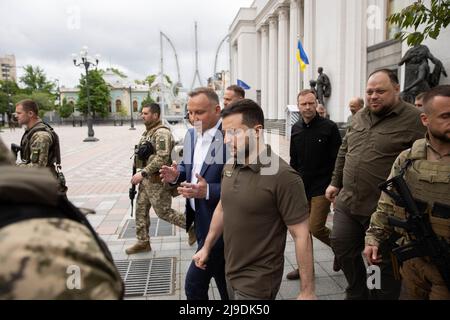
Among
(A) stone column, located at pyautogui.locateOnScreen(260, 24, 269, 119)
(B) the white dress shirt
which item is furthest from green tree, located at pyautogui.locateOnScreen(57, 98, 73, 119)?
(B) the white dress shirt

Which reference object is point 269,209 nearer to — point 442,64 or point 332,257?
point 332,257

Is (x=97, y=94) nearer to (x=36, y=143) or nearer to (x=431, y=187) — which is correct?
(x=36, y=143)

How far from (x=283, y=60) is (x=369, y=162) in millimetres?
26202

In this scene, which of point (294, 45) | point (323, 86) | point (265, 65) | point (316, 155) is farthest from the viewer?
point (265, 65)

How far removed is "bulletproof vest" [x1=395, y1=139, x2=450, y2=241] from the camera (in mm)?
2141

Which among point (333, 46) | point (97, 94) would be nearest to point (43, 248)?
point (333, 46)

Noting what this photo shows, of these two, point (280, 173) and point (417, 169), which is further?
point (417, 169)

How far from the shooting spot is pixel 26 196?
814 millimetres

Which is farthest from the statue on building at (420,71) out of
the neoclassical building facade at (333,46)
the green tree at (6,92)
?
the green tree at (6,92)

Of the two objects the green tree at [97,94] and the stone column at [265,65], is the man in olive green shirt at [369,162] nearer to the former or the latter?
the stone column at [265,65]

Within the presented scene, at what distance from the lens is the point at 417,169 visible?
91.3 inches

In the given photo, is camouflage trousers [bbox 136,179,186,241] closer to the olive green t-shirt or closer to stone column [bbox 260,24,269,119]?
the olive green t-shirt

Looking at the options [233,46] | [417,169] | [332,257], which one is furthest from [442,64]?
[233,46]
